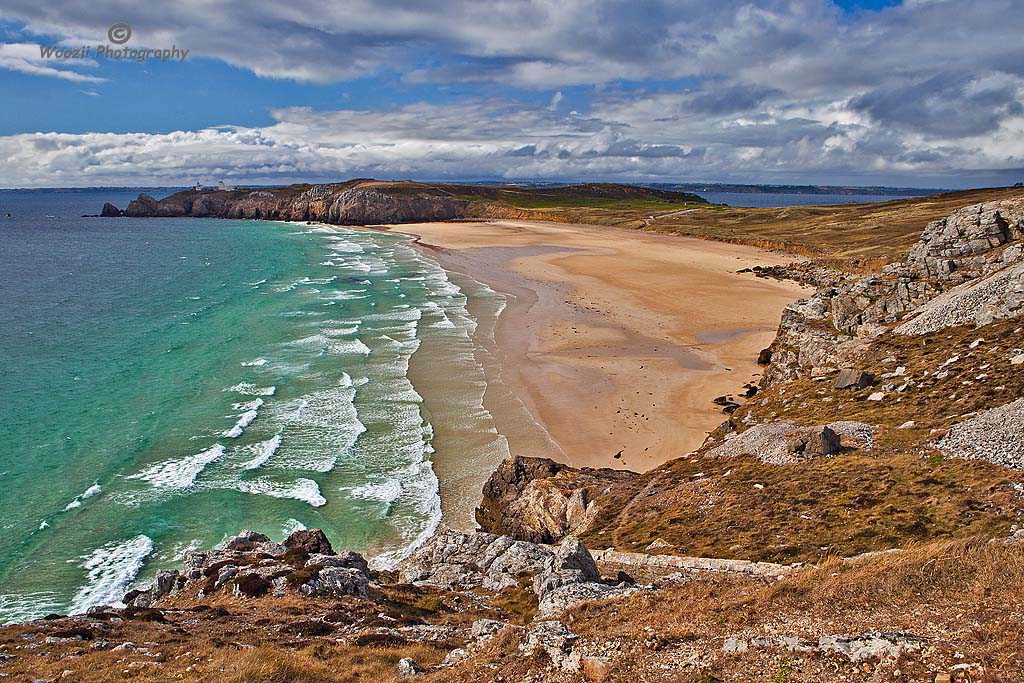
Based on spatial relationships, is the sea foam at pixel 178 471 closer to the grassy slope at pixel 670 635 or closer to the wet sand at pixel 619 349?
the wet sand at pixel 619 349

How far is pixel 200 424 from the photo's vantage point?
28.7m

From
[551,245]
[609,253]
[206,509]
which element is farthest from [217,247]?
[206,509]

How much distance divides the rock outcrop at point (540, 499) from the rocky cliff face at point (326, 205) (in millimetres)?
154016

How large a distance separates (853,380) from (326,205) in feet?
568

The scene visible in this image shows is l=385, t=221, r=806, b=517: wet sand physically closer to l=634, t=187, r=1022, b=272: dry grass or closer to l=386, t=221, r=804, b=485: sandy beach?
l=386, t=221, r=804, b=485: sandy beach

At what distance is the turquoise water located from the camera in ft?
66.2

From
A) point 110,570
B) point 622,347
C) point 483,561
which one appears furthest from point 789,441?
point 622,347

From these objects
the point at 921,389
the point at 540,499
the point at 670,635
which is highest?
the point at 921,389

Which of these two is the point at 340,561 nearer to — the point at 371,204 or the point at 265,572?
the point at 265,572

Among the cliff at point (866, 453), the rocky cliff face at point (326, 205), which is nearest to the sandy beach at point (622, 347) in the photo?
the cliff at point (866, 453)

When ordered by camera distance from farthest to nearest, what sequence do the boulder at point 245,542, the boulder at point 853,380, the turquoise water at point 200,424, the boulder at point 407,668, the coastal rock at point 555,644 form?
the boulder at point 853,380 → the turquoise water at point 200,424 → the boulder at point 245,542 → the boulder at point 407,668 → the coastal rock at point 555,644

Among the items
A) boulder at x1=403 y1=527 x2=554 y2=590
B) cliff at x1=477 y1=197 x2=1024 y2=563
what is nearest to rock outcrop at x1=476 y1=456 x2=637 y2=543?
cliff at x1=477 y1=197 x2=1024 y2=563

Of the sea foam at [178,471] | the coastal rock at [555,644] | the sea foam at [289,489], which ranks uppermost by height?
the coastal rock at [555,644]

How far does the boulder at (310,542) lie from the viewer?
52.1ft
